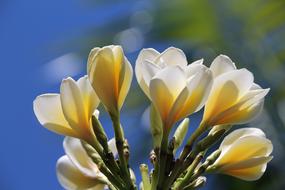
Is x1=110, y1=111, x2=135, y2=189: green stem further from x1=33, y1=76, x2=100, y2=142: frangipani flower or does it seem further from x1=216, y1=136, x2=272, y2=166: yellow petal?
x1=216, y1=136, x2=272, y2=166: yellow petal

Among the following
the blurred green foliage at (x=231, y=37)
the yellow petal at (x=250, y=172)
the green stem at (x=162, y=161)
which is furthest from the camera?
the blurred green foliage at (x=231, y=37)

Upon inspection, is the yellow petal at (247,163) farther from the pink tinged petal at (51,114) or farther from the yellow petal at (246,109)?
the pink tinged petal at (51,114)

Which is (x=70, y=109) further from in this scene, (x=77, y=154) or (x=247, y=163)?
(x=247, y=163)

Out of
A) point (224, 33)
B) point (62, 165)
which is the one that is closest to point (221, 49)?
point (224, 33)

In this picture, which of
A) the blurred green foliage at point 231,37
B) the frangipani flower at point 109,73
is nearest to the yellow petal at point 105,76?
the frangipani flower at point 109,73

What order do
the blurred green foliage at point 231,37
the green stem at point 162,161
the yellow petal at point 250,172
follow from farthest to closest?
the blurred green foliage at point 231,37 < the yellow petal at point 250,172 < the green stem at point 162,161

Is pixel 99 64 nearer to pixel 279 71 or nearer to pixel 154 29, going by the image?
pixel 279 71
